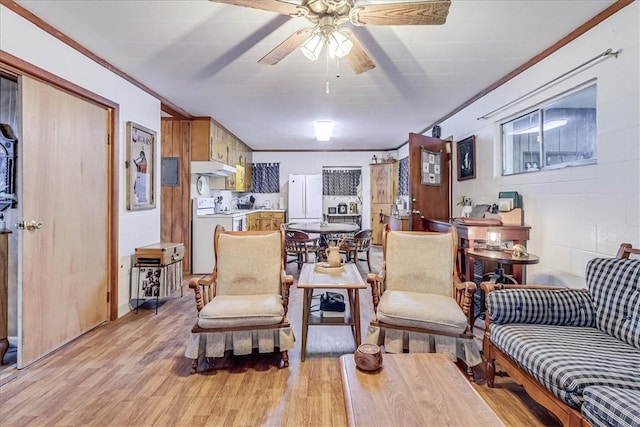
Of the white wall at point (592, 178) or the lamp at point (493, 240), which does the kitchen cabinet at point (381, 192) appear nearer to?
the white wall at point (592, 178)

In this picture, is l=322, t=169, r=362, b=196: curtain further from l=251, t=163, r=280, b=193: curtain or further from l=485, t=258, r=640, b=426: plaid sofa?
l=485, t=258, r=640, b=426: plaid sofa

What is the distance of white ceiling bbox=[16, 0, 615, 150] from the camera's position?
7.64 feet

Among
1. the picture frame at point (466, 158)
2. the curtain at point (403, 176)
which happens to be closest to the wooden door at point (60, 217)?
the picture frame at point (466, 158)

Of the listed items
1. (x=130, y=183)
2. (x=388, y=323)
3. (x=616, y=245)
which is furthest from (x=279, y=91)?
(x=616, y=245)

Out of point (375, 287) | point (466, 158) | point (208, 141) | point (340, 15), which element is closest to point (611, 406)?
point (375, 287)

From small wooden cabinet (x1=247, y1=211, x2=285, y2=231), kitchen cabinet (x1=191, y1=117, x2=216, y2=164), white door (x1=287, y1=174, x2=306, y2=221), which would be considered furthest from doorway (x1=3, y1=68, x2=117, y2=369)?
white door (x1=287, y1=174, x2=306, y2=221)

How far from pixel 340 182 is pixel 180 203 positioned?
4.41m

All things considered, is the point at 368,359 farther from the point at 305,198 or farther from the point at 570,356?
the point at 305,198

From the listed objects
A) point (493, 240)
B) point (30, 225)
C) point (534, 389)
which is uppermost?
point (30, 225)

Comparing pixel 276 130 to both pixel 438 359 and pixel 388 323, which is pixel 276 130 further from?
pixel 438 359

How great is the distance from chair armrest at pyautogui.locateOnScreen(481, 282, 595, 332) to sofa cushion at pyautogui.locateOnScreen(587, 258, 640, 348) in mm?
65

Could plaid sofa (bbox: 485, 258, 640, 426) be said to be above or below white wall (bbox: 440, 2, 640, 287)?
below

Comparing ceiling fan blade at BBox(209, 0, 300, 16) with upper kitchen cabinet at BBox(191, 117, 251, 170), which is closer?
ceiling fan blade at BBox(209, 0, 300, 16)

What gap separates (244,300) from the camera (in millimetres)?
2443
